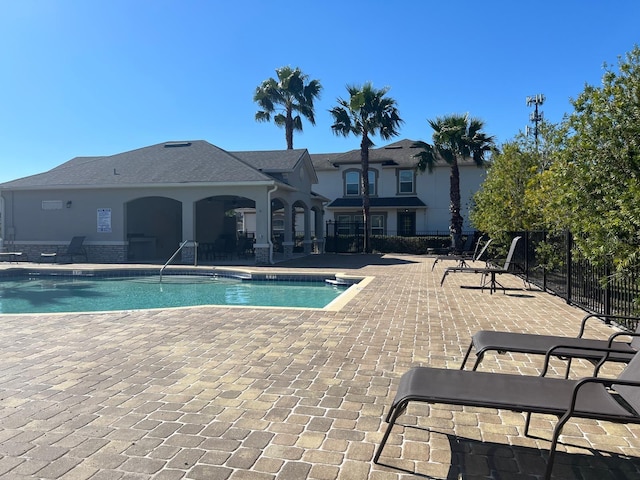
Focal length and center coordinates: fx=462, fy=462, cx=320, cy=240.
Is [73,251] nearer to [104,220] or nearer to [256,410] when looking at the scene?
[104,220]

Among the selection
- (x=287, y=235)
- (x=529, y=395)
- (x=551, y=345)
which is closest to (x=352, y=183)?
(x=287, y=235)

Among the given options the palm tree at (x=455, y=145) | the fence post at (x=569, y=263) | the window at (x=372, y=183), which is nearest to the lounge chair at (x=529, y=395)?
the fence post at (x=569, y=263)

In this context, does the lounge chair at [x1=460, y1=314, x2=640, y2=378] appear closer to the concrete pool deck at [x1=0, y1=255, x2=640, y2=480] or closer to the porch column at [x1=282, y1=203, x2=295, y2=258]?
the concrete pool deck at [x1=0, y1=255, x2=640, y2=480]

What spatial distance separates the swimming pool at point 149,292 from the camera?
1104 cm

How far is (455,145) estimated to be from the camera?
24797 millimetres

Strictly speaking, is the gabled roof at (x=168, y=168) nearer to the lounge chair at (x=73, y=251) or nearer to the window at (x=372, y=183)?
the lounge chair at (x=73, y=251)

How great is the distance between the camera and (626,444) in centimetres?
314

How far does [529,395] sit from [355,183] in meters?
29.5

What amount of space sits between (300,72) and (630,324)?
28053 mm

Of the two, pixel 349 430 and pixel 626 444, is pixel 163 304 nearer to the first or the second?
pixel 349 430

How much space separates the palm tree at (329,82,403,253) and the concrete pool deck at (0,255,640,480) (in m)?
20.2

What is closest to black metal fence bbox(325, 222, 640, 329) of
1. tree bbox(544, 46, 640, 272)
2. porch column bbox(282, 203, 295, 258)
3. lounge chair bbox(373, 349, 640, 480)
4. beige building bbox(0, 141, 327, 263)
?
tree bbox(544, 46, 640, 272)

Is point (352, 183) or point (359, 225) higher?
point (352, 183)

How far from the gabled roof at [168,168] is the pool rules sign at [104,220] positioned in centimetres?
117
